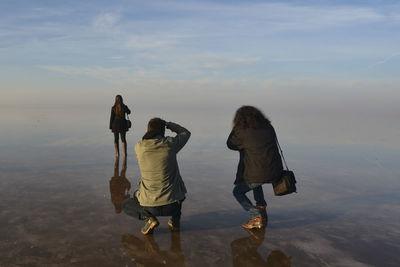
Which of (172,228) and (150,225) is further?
(172,228)

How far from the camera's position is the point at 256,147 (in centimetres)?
498

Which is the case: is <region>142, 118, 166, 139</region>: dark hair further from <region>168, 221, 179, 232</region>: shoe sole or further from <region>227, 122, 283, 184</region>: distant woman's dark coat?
<region>168, 221, 179, 232</region>: shoe sole

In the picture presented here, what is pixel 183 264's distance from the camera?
4043 mm

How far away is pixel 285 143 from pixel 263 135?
1196cm

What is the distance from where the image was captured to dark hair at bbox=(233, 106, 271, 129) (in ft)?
16.3

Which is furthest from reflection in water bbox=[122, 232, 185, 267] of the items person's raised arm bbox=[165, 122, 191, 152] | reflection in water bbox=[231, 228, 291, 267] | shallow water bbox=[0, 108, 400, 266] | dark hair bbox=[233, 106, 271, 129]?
dark hair bbox=[233, 106, 271, 129]

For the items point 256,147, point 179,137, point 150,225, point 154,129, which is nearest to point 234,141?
point 256,147

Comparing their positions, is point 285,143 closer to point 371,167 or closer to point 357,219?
point 371,167

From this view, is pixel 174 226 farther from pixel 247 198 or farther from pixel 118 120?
pixel 118 120

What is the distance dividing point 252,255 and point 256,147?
147cm

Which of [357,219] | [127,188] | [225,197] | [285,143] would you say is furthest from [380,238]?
[285,143]

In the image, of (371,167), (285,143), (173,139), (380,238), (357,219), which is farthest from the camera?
(285,143)

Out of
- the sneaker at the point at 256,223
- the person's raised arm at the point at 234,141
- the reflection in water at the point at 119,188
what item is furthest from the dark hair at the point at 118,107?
the sneaker at the point at 256,223

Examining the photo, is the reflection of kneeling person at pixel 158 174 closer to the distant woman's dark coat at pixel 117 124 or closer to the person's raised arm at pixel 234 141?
the person's raised arm at pixel 234 141
